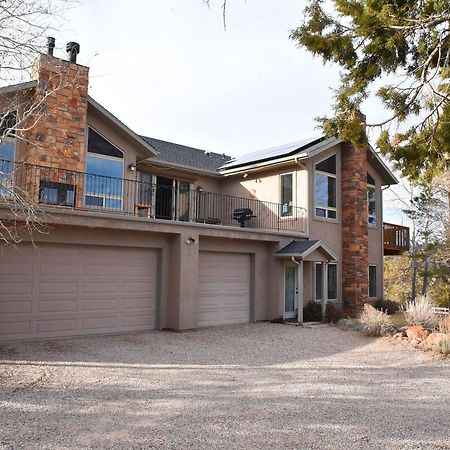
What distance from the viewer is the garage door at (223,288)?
45.4 ft

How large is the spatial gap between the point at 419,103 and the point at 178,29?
14.6 feet

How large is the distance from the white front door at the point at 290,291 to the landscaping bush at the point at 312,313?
1.44 feet

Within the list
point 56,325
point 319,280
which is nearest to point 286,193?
point 319,280

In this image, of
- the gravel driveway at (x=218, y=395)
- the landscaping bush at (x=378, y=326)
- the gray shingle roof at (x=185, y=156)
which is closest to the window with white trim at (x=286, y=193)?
the gray shingle roof at (x=185, y=156)

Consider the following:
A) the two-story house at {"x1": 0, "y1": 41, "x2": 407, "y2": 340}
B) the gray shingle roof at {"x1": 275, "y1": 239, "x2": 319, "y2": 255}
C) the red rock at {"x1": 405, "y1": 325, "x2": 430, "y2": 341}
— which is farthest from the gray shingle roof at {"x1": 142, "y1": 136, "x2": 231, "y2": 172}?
the red rock at {"x1": 405, "y1": 325, "x2": 430, "y2": 341}

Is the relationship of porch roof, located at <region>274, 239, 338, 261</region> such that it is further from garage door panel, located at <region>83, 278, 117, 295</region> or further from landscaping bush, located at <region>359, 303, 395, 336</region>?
garage door panel, located at <region>83, 278, 117, 295</region>

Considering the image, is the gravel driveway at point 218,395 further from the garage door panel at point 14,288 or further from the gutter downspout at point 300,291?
the gutter downspout at point 300,291

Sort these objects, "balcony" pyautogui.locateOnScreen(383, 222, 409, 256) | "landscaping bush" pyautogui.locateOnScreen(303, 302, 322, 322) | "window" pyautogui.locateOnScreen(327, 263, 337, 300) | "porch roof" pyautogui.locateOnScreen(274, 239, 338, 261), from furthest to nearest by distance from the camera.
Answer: "balcony" pyautogui.locateOnScreen(383, 222, 409, 256) < "window" pyautogui.locateOnScreen(327, 263, 337, 300) < "landscaping bush" pyautogui.locateOnScreen(303, 302, 322, 322) < "porch roof" pyautogui.locateOnScreen(274, 239, 338, 261)

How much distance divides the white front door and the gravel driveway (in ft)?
15.8

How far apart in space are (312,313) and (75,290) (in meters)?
8.08

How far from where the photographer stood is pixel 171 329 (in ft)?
41.4

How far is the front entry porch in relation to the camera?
590 inches

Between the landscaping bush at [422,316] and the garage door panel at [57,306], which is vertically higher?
the garage door panel at [57,306]

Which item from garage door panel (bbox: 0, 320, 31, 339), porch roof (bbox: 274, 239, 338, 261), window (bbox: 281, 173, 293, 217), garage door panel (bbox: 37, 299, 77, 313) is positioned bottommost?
garage door panel (bbox: 0, 320, 31, 339)
